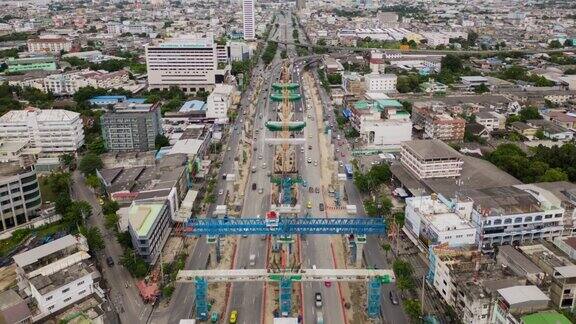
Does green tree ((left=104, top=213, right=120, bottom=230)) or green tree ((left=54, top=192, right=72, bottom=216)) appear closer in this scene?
green tree ((left=104, top=213, right=120, bottom=230))

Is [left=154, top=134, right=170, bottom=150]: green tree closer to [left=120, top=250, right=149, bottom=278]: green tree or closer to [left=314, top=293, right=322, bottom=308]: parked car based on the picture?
→ [left=120, top=250, right=149, bottom=278]: green tree

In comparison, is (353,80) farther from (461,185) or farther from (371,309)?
(371,309)

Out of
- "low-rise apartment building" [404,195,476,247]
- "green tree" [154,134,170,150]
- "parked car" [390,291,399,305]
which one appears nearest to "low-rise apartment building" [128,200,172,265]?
"parked car" [390,291,399,305]

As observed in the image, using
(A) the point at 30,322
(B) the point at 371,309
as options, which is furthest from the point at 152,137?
(B) the point at 371,309

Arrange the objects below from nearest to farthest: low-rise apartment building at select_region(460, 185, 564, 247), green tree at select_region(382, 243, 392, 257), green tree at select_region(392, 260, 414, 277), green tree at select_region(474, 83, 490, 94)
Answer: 1. green tree at select_region(392, 260, 414, 277)
2. low-rise apartment building at select_region(460, 185, 564, 247)
3. green tree at select_region(382, 243, 392, 257)
4. green tree at select_region(474, 83, 490, 94)

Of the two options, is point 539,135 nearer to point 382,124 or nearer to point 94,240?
point 382,124

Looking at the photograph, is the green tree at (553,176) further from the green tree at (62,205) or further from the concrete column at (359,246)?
the green tree at (62,205)

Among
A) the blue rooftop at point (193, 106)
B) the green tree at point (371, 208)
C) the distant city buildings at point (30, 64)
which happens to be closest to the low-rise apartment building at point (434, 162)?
the green tree at point (371, 208)
